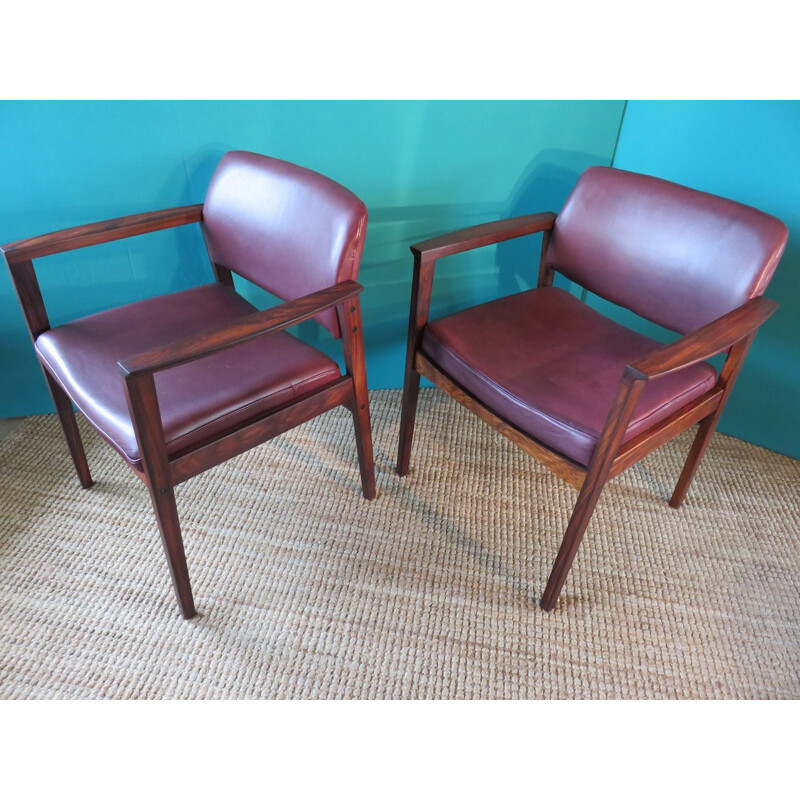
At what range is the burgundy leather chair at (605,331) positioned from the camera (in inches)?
43.5

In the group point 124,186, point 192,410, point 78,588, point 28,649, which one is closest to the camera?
point 192,410

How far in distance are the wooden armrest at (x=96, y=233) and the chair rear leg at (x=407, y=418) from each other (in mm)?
566

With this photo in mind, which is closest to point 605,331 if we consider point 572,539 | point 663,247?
point 663,247

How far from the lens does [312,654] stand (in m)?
1.23

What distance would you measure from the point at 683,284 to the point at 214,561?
1097 mm

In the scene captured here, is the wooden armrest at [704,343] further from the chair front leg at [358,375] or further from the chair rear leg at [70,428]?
the chair rear leg at [70,428]

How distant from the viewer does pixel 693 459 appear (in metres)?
1.45

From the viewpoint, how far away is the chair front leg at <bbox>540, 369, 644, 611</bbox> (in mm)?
992

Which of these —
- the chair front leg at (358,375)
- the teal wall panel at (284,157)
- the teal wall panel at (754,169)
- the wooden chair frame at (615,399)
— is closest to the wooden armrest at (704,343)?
the wooden chair frame at (615,399)

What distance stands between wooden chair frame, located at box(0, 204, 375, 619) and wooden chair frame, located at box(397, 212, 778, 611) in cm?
16

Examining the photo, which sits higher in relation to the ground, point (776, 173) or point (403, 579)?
point (776, 173)
